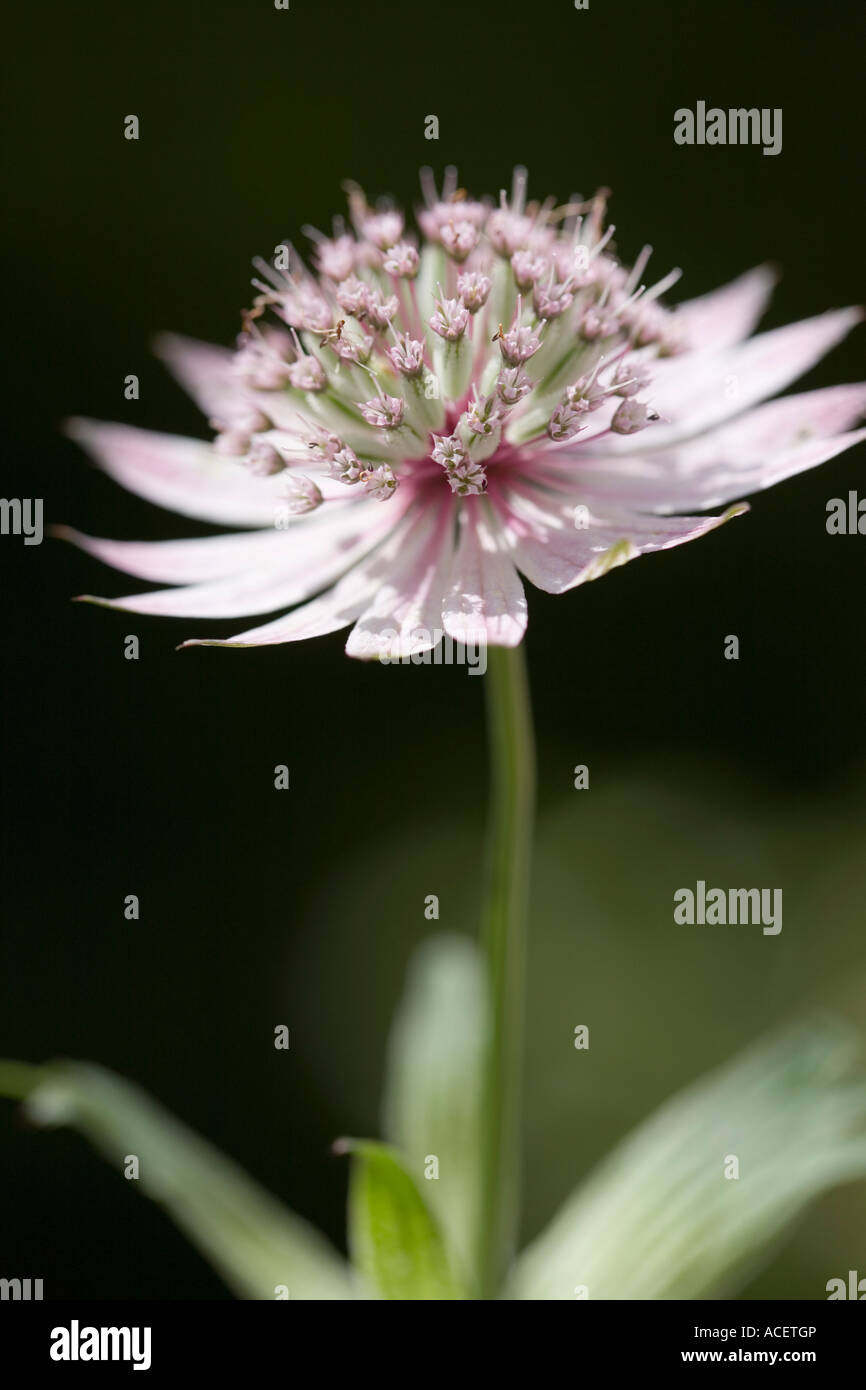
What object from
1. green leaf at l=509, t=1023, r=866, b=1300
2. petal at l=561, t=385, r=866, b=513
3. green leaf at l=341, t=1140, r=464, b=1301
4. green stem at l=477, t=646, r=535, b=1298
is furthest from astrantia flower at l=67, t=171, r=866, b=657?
green leaf at l=509, t=1023, r=866, b=1300

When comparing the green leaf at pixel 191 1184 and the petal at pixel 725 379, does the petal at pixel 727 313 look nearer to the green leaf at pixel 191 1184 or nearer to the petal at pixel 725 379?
the petal at pixel 725 379

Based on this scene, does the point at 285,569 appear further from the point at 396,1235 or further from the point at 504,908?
the point at 396,1235

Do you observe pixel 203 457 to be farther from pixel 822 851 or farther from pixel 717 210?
pixel 822 851

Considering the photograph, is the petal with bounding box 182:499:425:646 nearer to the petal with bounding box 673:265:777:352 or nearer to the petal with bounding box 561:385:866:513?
the petal with bounding box 561:385:866:513

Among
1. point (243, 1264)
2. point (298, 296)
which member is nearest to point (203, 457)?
point (298, 296)

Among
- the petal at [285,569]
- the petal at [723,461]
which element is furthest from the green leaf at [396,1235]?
the petal at [723,461]
